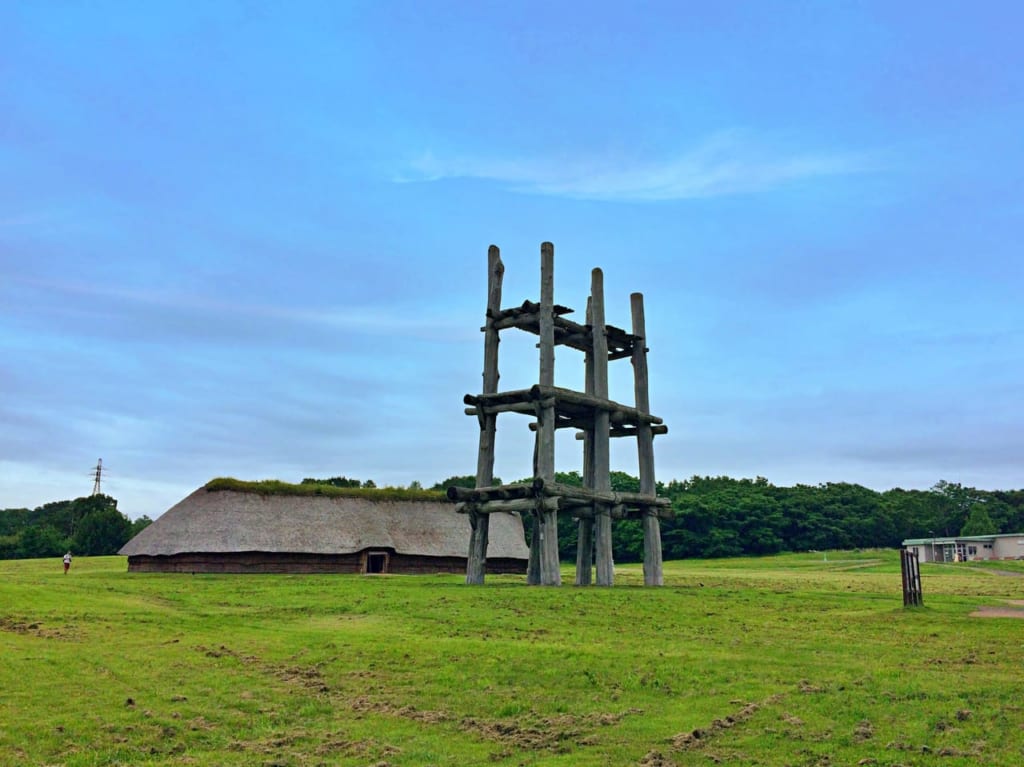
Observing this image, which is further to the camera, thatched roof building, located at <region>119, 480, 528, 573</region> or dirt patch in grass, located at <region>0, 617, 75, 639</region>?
thatched roof building, located at <region>119, 480, 528, 573</region>

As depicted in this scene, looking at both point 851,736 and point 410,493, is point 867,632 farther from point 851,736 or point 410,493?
point 410,493

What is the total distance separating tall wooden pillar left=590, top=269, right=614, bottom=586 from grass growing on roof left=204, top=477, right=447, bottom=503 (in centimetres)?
2020

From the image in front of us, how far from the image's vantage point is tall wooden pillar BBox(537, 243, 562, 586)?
36312 mm

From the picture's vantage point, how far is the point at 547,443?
36656mm

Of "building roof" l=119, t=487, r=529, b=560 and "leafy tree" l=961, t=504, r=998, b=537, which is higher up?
"leafy tree" l=961, t=504, r=998, b=537

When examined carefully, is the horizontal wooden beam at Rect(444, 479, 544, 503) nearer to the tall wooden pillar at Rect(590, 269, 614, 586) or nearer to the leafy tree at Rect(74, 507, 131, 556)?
the tall wooden pillar at Rect(590, 269, 614, 586)

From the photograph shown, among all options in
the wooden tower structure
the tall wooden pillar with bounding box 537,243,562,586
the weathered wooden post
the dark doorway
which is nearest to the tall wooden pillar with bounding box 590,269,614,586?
the wooden tower structure

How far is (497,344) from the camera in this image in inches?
1592

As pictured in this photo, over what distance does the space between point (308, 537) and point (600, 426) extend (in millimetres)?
19100

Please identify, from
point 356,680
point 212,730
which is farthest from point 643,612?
point 212,730

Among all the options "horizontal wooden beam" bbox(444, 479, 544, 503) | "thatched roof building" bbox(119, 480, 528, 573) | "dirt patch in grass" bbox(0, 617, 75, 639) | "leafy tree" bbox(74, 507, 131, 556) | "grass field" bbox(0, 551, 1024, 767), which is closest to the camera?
"grass field" bbox(0, 551, 1024, 767)

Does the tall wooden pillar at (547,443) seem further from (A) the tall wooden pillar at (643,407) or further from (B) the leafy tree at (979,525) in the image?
(B) the leafy tree at (979,525)

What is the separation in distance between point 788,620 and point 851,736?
12095mm

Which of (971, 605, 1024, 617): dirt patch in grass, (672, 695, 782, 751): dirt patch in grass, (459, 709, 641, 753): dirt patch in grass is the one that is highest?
(971, 605, 1024, 617): dirt patch in grass
